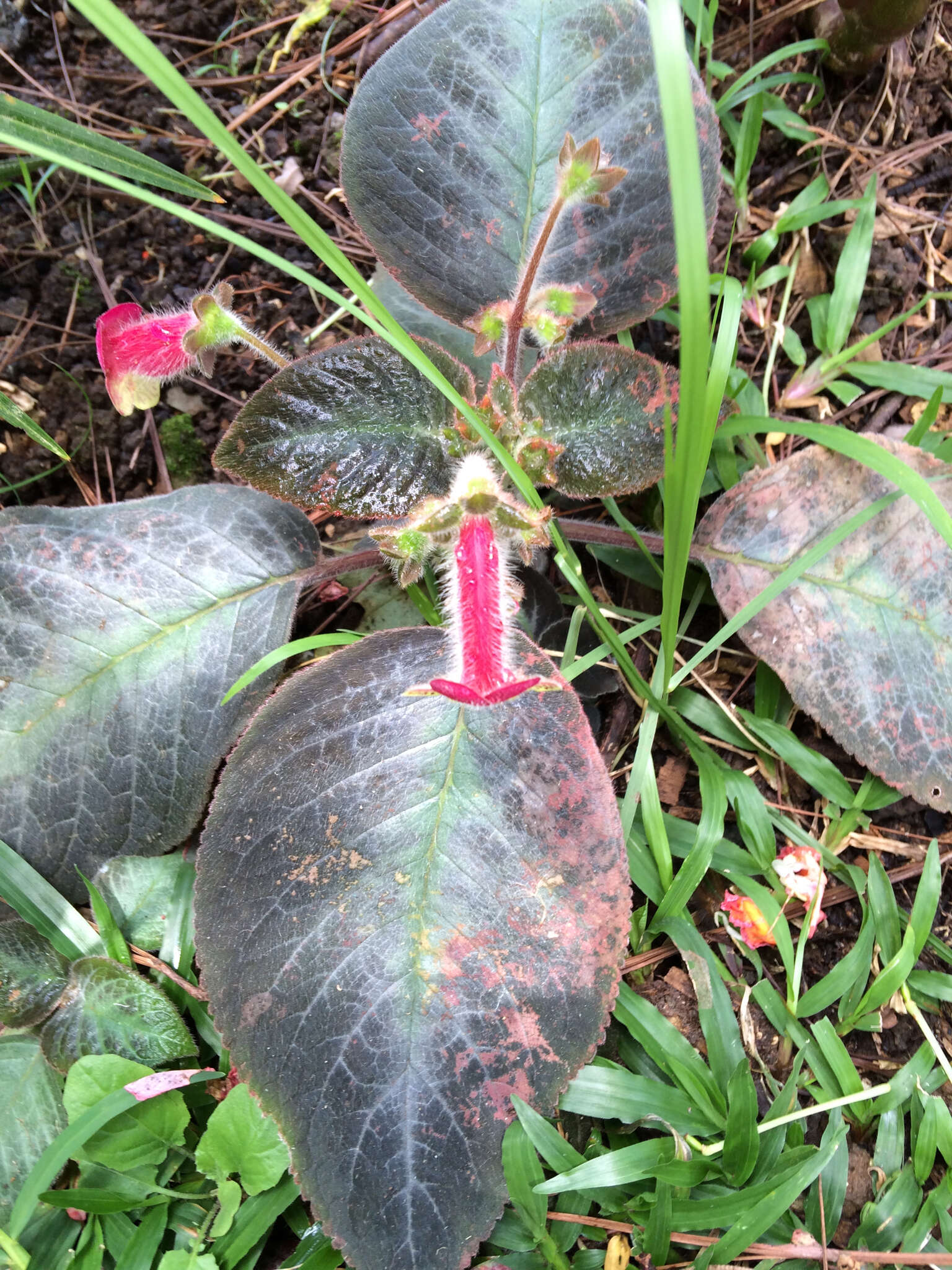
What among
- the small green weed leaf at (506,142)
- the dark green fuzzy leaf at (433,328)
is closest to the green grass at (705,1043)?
the small green weed leaf at (506,142)

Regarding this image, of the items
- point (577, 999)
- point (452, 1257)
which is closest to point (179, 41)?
point (577, 999)

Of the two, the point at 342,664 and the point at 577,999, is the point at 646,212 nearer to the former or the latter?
the point at 342,664

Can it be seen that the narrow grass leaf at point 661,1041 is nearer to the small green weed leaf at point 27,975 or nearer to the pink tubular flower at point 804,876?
the pink tubular flower at point 804,876

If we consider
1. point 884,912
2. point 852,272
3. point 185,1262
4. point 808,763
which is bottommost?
point 884,912

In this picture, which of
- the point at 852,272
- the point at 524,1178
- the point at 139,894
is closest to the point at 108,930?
the point at 139,894

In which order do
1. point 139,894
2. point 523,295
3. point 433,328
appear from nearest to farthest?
point 523,295
point 139,894
point 433,328

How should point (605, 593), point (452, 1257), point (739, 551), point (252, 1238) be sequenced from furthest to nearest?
point (605, 593) < point (739, 551) < point (252, 1238) < point (452, 1257)

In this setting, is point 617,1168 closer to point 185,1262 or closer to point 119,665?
point 185,1262
